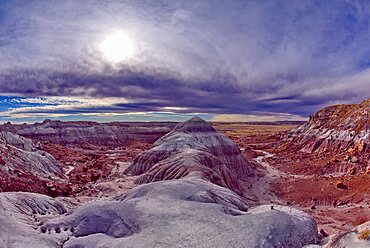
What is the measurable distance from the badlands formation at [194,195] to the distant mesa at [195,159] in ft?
0.63

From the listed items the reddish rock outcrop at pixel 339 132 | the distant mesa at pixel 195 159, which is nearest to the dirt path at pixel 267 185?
the distant mesa at pixel 195 159

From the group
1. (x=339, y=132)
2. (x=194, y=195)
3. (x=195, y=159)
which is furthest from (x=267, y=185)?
(x=339, y=132)

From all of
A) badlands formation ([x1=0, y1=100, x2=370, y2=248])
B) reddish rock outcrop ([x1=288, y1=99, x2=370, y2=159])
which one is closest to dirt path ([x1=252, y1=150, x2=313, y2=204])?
badlands formation ([x1=0, y1=100, x2=370, y2=248])

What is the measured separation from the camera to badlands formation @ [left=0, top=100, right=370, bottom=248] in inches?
703

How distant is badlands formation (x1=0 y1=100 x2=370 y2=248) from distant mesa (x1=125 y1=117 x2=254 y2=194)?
191 mm

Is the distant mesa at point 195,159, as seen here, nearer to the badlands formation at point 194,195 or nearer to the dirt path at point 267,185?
the badlands formation at point 194,195

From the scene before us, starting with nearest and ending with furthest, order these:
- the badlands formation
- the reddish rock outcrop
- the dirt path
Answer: the badlands formation → the dirt path → the reddish rock outcrop

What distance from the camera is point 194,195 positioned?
963 inches

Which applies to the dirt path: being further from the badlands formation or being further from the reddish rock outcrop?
the reddish rock outcrop

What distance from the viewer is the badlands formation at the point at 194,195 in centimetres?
1786

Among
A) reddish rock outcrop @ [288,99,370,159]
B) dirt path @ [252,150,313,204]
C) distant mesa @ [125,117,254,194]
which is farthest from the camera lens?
reddish rock outcrop @ [288,99,370,159]

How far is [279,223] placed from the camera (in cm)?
1873

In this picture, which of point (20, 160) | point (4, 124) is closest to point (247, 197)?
point (20, 160)

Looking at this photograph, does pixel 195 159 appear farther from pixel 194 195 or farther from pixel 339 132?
pixel 339 132
